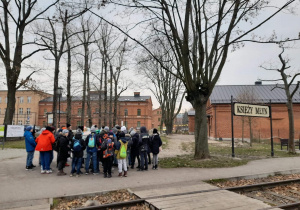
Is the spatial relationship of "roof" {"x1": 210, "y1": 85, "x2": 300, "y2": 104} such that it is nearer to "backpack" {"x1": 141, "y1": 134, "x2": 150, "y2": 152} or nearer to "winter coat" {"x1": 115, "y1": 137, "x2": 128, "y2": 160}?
"backpack" {"x1": 141, "y1": 134, "x2": 150, "y2": 152}

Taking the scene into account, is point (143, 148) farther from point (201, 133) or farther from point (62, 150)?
point (201, 133)

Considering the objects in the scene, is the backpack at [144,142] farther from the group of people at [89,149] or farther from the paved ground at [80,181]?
the paved ground at [80,181]

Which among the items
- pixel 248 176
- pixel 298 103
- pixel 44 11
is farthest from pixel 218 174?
pixel 298 103

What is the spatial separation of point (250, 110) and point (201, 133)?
3869 mm

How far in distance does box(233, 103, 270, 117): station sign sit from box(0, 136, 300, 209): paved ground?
12.9ft

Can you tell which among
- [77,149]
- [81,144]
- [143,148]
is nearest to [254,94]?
[143,148]

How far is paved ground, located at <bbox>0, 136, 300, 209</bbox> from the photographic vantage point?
20.4ft

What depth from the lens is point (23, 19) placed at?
69.4 feet

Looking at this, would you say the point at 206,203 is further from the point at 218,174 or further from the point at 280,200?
the point at 218,174

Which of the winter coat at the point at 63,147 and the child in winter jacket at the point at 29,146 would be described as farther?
the child in winter jacket at the point at 29,146

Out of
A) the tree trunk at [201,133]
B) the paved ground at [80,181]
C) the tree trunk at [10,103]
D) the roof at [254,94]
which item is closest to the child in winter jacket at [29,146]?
the paved ground at [80,181]

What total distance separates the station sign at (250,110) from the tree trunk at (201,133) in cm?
237

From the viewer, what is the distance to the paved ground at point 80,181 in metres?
6.21

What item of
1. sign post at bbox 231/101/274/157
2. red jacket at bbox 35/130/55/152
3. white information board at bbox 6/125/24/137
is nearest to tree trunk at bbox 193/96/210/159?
sign post at bbox 231/101/274/157
